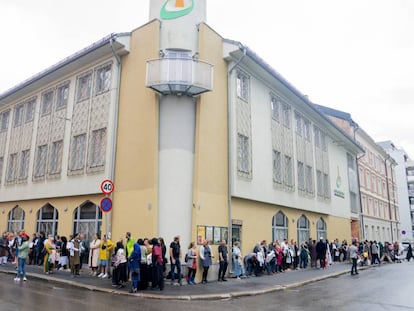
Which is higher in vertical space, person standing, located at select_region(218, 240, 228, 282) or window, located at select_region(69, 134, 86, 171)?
window, located at select_region(69, 134, 86, 171)

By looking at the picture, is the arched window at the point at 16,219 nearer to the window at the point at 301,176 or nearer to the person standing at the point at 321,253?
the window at the point at 301,176

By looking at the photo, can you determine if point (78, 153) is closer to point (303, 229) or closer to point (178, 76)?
point (178, 76)

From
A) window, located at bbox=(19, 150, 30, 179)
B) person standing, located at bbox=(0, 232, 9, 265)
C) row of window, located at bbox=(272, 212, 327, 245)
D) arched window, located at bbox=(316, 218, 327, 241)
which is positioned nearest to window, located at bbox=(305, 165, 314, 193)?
row of window, located at bbox=(272, 212, 327, 245)

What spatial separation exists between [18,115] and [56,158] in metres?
6.14

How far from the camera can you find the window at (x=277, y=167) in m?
20.3

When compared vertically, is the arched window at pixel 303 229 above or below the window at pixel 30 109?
below

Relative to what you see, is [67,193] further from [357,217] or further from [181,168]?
[357,217]

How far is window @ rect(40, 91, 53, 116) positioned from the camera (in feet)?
68.6

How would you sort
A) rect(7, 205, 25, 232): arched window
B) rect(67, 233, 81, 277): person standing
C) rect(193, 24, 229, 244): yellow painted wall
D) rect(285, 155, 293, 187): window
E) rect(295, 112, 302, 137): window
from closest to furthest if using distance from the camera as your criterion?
rect(67, 233, 81, 277): person standing < rect(193, 24, 229, 244): yellow painted wall < rect(7, 205, 25, 232): arched window < rect(285, 155, 293, 187): window < rect(295, 112, 302, 137): window

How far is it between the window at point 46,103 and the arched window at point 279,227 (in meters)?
13.4

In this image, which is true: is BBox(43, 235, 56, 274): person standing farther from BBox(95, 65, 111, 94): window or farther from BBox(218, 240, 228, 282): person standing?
BBox(95, 65, 111, 94): window

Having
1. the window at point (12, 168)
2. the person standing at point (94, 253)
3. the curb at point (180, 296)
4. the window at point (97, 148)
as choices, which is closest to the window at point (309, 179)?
the curb at point (180, 296)

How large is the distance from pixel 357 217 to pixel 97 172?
2536cm

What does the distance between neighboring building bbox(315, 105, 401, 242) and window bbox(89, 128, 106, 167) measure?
68.2 feet
